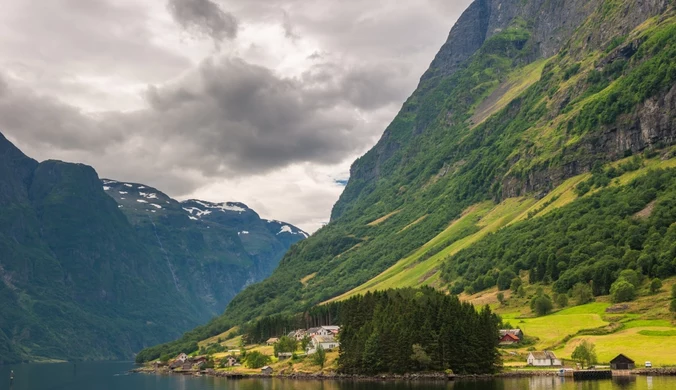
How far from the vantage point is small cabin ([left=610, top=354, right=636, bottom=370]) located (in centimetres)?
14638

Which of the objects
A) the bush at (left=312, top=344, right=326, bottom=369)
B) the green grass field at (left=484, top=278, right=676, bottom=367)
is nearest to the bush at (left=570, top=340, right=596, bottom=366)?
the green grass field at (left=484, top=278, right=676, bottom=367)

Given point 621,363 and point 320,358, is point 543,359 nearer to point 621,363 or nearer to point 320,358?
point 621,363

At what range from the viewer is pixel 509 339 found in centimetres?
18288

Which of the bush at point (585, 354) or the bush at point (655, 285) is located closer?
the bush at point (585, 354)

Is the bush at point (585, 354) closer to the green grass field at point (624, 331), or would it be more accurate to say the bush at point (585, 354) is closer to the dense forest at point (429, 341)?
the green grass field at point (624, 331)

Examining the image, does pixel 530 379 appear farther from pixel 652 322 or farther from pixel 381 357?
pixel 652 322

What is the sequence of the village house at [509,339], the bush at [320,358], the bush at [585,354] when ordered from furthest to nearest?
the bush at [320,358] → the village house at [509,339] → the bush at [585,354]

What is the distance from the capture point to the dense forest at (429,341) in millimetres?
151750

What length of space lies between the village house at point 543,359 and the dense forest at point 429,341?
11534 millimetres

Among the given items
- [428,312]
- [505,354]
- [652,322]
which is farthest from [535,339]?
[428,312]

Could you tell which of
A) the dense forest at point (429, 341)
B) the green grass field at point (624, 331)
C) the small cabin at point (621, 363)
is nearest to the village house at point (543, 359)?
the green grass field at point (624, 331)

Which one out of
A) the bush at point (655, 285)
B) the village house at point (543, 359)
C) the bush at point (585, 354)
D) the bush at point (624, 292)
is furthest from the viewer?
the bush at point (624, 292)

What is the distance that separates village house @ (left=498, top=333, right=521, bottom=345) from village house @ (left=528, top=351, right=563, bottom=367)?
1707cm

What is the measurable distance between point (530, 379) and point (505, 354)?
3245 centimetres
